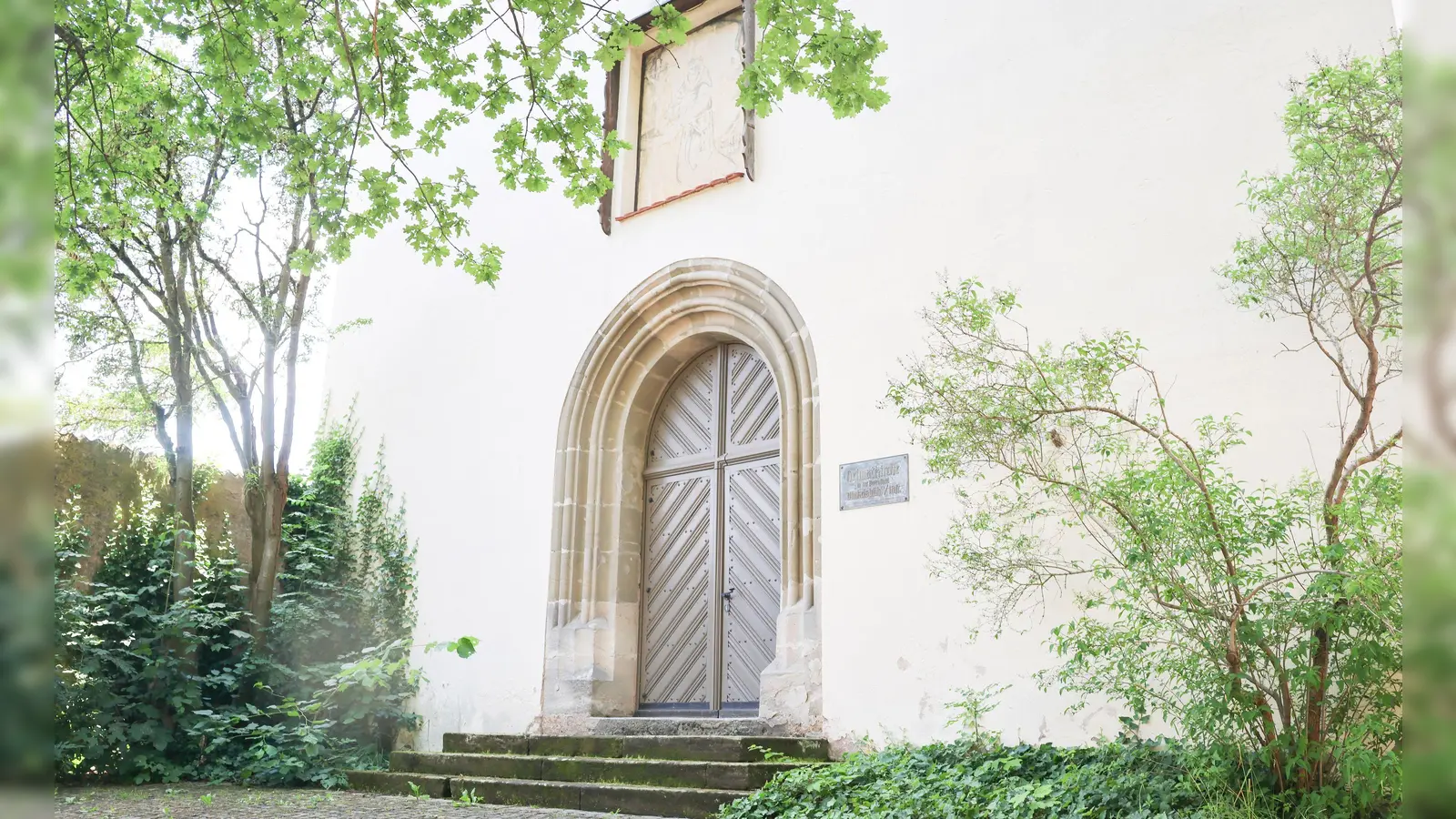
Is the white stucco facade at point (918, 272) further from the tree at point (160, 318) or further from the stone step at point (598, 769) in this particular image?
the tree at point (160, 318)

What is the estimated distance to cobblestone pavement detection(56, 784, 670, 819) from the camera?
5688 mm

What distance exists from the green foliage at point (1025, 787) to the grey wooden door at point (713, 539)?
169cm

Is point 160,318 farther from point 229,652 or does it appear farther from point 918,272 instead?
point 918,272

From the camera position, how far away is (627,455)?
8289 millimetres

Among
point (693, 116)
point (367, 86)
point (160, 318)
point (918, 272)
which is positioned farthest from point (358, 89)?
point (160, 318)

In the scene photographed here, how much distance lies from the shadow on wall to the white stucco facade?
2019mm

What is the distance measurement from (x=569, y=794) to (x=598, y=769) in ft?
0.98

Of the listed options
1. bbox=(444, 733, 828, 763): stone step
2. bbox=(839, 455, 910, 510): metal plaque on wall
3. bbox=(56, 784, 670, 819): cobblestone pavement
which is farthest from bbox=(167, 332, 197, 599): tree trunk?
bbox=(839, 455, 910, 510): metal plaque on wall

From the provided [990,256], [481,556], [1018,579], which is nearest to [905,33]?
[990,256]

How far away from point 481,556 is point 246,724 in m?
2.13

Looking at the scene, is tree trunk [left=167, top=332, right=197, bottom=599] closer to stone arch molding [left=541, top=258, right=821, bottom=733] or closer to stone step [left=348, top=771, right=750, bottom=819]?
stone step [left=348, top=771, right=750, bottom=819]

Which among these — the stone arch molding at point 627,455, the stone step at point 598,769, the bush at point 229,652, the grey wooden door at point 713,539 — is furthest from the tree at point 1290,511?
the bush at point 229,652

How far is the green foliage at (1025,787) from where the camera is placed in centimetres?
384

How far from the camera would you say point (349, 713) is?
8.33 metres
